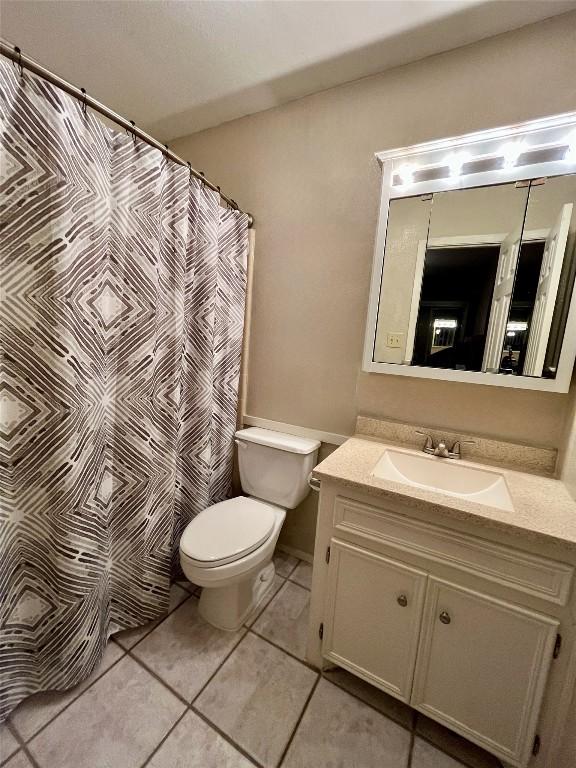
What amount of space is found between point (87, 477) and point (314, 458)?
0.99m

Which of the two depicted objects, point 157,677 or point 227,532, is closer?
point 157,677

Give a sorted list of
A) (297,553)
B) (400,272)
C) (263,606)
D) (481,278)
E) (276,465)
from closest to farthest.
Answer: (481,278) < (400,272) < (263,606) < (276,465) < (297,553)

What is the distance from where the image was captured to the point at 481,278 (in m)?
1.23

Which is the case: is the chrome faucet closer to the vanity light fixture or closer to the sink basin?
the sink basin

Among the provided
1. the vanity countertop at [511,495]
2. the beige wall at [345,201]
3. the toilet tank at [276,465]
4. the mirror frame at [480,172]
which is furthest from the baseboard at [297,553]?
the mirror frame at [480,172]

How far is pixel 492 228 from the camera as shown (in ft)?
3.94

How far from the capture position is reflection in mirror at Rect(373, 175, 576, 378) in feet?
3.70

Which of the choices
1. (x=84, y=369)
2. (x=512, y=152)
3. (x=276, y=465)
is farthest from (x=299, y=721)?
(x=512, y=152)

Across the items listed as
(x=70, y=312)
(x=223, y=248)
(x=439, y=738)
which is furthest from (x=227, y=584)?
(x=223, y=248)

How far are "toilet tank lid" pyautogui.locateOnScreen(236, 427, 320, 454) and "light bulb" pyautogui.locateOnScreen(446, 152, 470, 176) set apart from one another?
1319mm

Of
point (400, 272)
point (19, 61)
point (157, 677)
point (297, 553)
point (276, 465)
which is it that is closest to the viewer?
point (19, 61)

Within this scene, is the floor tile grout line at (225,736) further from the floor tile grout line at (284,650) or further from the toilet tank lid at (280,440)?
the toilet tank lid at (280,440)

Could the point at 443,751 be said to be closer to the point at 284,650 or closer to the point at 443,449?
the point at 284,650

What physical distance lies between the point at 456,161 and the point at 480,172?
0.10 metres
